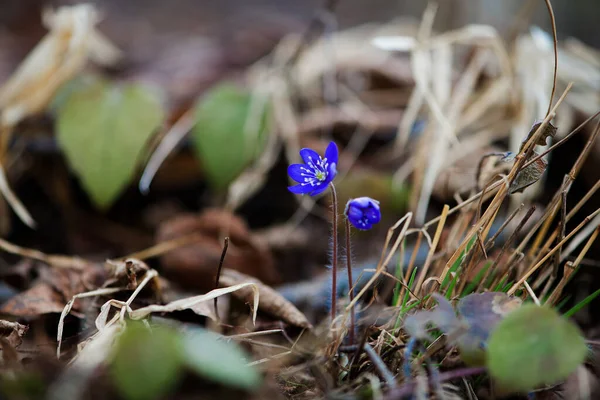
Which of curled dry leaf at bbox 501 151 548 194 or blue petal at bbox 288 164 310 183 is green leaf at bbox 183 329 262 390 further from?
curled dry leaf at bbox 501 151 548 194

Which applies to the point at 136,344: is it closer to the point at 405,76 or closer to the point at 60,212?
the point at 60,212

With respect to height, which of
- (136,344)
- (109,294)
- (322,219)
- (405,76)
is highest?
(405,76)

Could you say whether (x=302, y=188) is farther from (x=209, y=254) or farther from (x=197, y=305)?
(x=209, y=254)

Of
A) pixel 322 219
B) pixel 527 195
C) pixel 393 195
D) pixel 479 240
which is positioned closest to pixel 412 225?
pixel 393 195

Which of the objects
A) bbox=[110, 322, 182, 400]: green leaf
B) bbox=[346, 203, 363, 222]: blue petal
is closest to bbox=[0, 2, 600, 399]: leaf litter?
→ bbox=[110, 322, 182, 400]: green leaf

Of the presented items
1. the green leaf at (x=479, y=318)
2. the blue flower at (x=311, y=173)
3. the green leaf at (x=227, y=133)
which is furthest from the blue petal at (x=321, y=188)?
the green leaf at (x=227, y=133)

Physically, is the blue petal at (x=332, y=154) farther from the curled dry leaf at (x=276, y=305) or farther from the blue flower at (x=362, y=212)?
the curled dry leaf at (x=276, y=305)

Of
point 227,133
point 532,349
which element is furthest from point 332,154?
point 227,133
